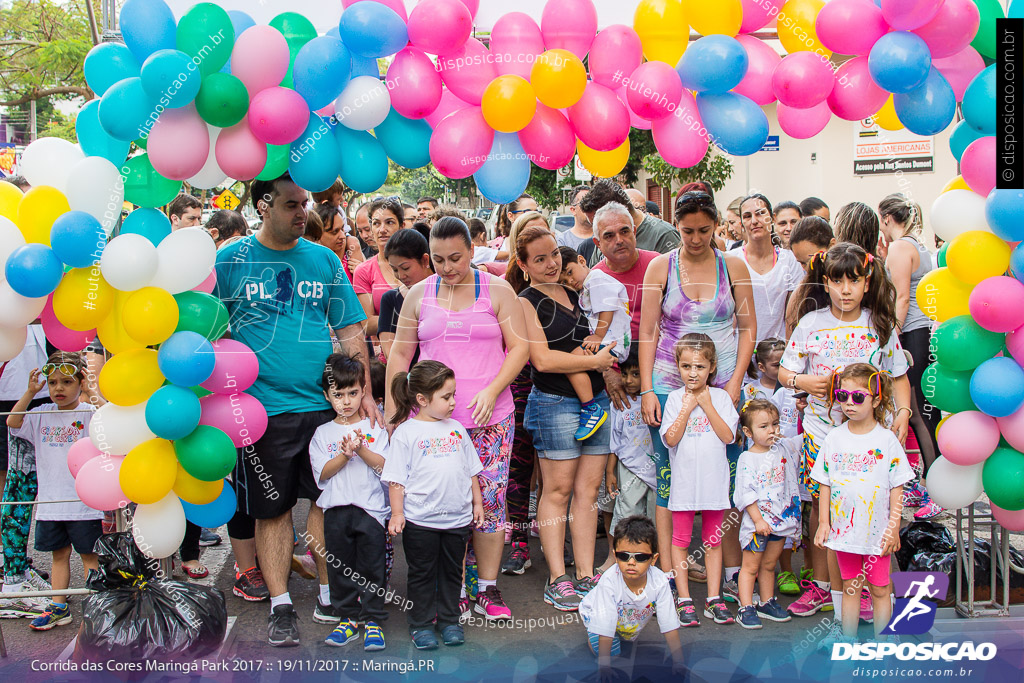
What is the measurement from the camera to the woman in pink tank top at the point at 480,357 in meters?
3.85

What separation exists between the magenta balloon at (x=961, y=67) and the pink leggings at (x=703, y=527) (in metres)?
2.10

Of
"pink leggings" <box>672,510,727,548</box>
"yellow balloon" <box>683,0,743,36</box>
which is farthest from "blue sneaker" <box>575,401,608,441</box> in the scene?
"yellow balloon" <box>683,0,743,36</box>

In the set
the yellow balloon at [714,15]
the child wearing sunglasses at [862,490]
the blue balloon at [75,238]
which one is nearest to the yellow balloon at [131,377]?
the blue balloon at [75,238]

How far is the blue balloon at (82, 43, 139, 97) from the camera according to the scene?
326 cm

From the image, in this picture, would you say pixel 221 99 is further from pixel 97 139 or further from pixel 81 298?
pixel 81 298

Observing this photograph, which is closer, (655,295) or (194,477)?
(194,477)

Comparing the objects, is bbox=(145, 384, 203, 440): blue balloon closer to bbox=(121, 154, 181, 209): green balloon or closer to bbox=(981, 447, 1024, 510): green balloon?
bbox=(121, 154, 181, 209): green balloon

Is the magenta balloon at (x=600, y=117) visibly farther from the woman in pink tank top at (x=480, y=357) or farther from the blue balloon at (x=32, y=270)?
the blue balloon at (x=32, y=270)

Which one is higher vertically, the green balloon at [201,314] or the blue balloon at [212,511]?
the green balloon at [201,314]

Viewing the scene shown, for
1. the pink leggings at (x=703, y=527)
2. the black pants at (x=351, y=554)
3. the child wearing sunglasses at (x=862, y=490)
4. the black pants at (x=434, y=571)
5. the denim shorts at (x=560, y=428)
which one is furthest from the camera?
the denim shorts at (x=560, y=428)

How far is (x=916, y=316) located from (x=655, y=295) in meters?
2.02

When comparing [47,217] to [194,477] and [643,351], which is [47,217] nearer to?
[194,477]

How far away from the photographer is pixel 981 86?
3.33 meters

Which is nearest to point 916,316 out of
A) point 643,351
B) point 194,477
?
point 643,351
